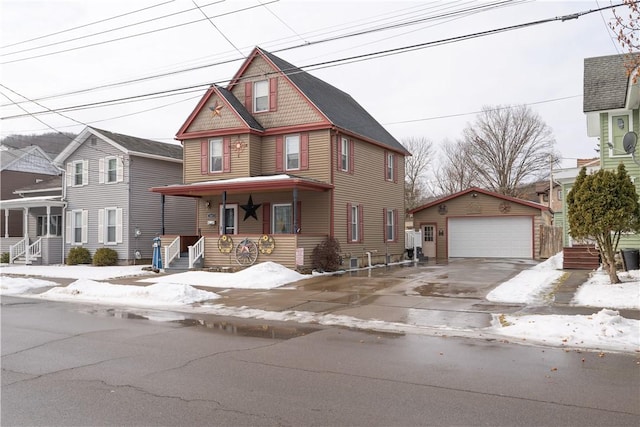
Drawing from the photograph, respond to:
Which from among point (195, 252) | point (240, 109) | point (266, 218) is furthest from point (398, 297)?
point (240, 109)

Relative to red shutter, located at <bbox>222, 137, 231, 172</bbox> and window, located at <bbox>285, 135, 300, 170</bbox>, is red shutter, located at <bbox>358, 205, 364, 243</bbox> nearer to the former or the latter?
window, located at <bbox>285, 135, 300, 170</bbox>

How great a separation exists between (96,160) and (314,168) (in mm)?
13449

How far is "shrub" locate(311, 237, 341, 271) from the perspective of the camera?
20.0 m

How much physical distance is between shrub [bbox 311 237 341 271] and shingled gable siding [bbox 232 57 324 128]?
17.4 feet

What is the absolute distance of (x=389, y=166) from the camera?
2747 centimetres

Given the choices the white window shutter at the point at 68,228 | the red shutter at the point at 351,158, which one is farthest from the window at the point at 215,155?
the white window shutter at the point at 68,228

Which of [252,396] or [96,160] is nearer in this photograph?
[252,396]

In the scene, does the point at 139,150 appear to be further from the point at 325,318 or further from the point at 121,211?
the point at 325,318

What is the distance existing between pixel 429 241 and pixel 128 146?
58.0 ft

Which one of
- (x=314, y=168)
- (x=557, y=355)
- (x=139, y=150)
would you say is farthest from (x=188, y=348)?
(x=139, y=150)

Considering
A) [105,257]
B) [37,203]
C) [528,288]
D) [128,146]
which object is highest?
[128,146]

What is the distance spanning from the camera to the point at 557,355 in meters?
7.12

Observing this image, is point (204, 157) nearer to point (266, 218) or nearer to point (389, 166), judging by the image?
point (266, 218)

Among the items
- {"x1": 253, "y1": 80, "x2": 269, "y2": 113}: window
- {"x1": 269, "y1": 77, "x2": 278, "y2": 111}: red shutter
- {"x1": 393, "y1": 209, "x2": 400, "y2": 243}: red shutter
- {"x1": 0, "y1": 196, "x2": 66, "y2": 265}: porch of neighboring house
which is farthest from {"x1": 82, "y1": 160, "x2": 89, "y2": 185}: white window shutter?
{"x1": 393, "y1": 209, "x2": 400, "y2": 243}: red shutter
